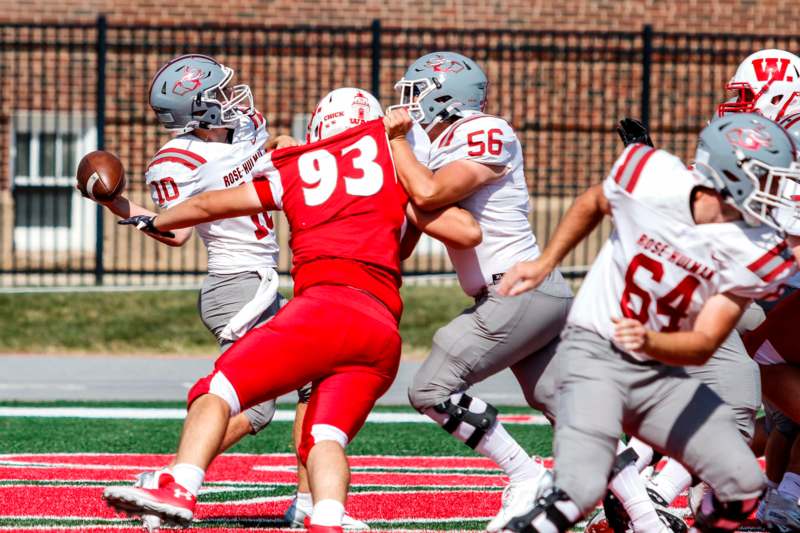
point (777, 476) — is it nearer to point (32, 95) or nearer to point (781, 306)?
point (781, 306)

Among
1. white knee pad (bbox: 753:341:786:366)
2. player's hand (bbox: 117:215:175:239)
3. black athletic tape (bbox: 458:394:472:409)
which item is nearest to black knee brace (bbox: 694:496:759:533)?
black athletic tape (bbox: 458:394:472:409)

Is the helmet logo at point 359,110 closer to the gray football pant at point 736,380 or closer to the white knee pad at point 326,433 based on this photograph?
the white knee pad at point 326,433

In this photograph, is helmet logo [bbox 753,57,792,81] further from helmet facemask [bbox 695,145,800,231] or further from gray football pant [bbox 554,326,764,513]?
gray football pant [bbox 554,326,764,513]

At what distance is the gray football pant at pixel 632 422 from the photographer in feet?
15.5

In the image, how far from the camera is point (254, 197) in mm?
5461

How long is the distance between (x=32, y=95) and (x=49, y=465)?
991 centimetres

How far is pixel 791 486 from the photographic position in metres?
6.24

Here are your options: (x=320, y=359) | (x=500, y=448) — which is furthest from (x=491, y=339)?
(x=320, y=359)

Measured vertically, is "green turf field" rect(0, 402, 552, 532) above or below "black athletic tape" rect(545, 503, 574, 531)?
below

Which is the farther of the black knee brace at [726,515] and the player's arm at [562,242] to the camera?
the player's arm at [562,242]

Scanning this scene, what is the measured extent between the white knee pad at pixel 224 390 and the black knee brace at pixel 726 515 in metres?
1.70

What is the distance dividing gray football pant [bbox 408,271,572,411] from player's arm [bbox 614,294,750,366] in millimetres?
1143

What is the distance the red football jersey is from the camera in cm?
535

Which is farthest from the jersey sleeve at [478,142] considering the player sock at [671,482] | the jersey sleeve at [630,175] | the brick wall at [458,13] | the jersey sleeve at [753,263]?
the brick wall at [458,13]
